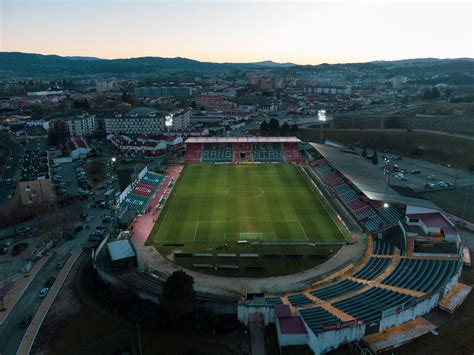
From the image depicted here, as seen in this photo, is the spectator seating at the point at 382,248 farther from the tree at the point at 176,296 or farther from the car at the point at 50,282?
the car at the point at 50,282

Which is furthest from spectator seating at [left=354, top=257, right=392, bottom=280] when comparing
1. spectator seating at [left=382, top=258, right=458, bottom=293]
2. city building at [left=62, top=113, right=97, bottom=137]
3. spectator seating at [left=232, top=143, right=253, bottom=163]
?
city building at [left=62, top=113, right=97, bottom=137]

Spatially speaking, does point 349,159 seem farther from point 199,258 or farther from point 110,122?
point 110,122

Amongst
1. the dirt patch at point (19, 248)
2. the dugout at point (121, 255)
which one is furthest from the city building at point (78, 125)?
the dugout at point (121, 255)

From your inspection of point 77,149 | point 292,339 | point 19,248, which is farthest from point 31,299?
point 77,149

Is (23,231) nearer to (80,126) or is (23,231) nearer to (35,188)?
(35,188)

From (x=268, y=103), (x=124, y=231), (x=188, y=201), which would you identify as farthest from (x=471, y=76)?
(x=124, y=231)

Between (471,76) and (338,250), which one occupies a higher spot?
(471,76)
